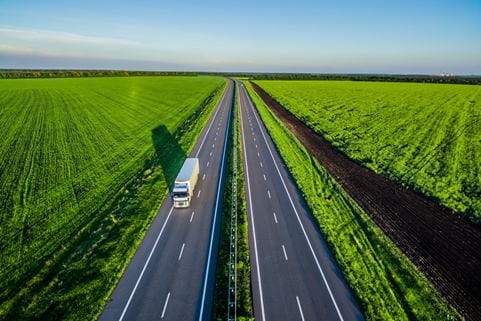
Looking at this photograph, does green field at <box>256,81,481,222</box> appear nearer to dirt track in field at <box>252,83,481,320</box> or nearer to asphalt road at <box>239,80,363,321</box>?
dirt track in field at <box>252,83,481,320</box>

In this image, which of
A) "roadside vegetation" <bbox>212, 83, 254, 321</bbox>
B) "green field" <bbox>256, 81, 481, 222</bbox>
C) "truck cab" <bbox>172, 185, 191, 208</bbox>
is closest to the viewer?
"roadside vegetation" <bbox>212, 83, 254, 321</bbox>

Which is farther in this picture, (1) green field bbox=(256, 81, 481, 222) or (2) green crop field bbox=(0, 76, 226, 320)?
(1) green field bbox=(256, 81, 481, 222)

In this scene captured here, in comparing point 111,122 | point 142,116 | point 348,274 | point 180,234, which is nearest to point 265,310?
point 348,274

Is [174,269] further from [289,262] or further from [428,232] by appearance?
[428,232]

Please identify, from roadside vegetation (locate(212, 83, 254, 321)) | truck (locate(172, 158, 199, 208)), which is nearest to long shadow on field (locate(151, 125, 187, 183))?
truck (locate(172, 158, 199, 208))

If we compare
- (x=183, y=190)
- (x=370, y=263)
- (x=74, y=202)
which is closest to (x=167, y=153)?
(x=74, y=202)

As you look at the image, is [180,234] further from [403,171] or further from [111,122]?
[111,122]
